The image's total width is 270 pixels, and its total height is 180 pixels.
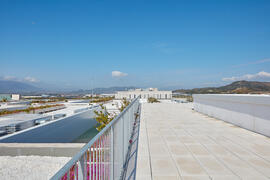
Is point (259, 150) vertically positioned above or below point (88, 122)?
above

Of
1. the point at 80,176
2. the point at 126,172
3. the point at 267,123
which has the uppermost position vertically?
the point at 80,176


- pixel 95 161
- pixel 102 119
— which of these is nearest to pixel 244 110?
pixel 102 119

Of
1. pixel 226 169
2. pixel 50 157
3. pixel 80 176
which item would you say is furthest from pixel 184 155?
pixel 50 157

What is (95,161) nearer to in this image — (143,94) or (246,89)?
(246,89)

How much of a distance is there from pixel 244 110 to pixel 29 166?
717 cm

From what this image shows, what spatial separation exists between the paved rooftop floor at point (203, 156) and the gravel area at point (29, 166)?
282 cm

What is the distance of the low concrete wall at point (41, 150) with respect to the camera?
5035 millimetres

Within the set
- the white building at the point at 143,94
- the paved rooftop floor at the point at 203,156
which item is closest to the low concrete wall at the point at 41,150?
the paved rooftop floor at the point at 203,156

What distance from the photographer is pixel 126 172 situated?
271 centimetres

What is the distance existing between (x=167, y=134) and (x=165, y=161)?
1835 millimetres

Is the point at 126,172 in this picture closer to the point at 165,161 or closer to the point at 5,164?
the point at 165,161

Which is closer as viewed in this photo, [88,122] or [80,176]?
[80,176]

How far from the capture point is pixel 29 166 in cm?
506

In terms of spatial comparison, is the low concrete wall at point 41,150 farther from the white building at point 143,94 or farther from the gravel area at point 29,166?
the white building at point 143,94
